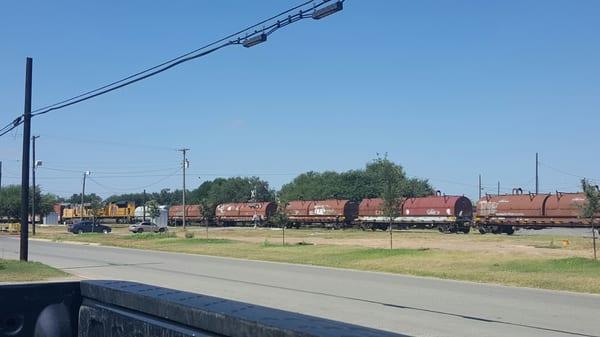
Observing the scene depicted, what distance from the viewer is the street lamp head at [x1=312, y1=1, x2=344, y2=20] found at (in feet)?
38.3

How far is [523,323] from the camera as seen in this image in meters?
11.9

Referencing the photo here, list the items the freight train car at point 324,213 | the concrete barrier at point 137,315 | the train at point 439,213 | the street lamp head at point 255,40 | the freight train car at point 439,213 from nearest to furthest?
the concrete barrier at point 137,315, the street lamp head at point 255,40, the train at point 439,213, the freight train car at point 439,213, the freight train car at point 324,213

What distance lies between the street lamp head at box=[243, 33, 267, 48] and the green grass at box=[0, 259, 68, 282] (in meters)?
10.3

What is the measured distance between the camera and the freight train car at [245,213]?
263ft

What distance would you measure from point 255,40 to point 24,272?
12.4 metres

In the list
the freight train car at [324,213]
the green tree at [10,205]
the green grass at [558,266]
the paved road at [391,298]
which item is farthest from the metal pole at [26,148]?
the green tree at [10,205]

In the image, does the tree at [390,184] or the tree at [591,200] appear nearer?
the tree at [591,200]

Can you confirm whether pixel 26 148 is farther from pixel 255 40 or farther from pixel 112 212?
pixel 112 212

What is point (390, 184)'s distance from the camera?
111 feet

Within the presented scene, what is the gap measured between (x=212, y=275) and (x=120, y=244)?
25864 millimetres

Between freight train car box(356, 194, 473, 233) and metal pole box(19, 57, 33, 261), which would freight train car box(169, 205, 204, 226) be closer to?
freight train car box(356, 194, 473, 233)

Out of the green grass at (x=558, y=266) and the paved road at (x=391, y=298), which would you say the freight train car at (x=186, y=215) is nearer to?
the paved road at (x=391, y=298)

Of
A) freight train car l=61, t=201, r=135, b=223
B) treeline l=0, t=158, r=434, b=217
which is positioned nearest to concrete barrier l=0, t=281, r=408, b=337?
treeline l=0, t=158, r=434, b=217

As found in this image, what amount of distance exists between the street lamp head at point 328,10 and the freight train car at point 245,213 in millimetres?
64940
